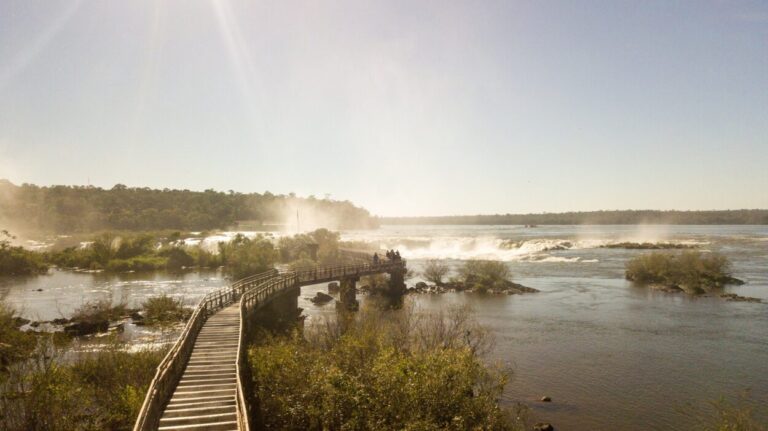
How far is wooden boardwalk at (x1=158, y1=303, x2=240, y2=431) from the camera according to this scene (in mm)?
15766

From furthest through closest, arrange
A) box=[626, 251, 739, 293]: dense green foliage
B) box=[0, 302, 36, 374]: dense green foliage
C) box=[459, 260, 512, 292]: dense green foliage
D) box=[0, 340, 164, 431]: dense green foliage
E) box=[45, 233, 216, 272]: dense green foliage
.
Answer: box=[45, 233, 216, 272]: dense green foliage
box=[459, 260, 512, 292]: dense green foliage
box=[626, 251, 739, 293]: dense green foliage
box=[0, 302, 36, 374]: dense green foliage
box=[0, 340, 164, 431]: dense green foliage

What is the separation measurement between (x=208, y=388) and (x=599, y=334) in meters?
31.3

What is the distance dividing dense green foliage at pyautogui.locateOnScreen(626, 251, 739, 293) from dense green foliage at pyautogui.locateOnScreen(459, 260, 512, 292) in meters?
18.7

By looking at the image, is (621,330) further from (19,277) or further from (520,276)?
(19,277)

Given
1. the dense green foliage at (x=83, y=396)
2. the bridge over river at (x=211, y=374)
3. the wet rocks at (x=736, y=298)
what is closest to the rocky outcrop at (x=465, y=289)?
the wet rocks at (x=736, y=298)

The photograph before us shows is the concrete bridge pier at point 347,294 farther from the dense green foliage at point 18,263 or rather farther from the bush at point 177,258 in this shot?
the dense green foliage at point 18,263

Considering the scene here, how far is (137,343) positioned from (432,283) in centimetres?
4070

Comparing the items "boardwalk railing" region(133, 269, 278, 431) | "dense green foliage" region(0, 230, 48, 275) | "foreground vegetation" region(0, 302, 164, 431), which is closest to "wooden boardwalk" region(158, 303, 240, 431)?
"boardwalk railing" region(133, 269, 278, 431)

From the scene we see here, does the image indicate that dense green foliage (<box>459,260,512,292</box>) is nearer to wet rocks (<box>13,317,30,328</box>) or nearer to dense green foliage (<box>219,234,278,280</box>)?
dense green foliage (<box>219,234,278,280</box>)

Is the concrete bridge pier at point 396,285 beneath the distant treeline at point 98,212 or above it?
beneath

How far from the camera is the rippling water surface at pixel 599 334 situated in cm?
2528

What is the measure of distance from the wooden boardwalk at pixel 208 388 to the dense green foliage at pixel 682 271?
54938 mm

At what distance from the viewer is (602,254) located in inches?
4092

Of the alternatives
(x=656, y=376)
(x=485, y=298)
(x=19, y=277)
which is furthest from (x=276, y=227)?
(x=656, y=376)
